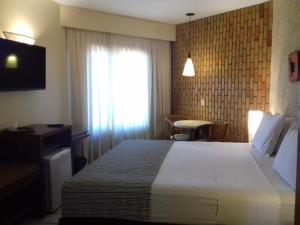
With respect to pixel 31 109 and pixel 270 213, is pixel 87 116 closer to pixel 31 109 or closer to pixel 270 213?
pixel 31 109

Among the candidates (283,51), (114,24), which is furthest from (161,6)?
(283,51)

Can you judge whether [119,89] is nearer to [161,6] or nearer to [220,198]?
[161,6]

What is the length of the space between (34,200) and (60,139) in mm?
780

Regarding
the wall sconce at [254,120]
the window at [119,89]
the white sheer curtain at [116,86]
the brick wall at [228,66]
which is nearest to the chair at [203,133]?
the brick wall at [228,66]

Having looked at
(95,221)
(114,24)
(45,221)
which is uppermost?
(114,24)

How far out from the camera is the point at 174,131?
16.1 feet

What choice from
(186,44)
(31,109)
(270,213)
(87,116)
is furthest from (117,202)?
(186,44)

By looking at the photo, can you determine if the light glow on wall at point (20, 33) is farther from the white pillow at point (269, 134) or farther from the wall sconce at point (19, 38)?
the white pillow at point (269, 134)

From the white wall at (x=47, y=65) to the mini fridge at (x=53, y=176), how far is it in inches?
24.8

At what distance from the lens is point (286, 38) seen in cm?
312

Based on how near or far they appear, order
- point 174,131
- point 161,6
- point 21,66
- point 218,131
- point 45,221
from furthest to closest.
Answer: point 174,131, point 218,131, point 161,6, point 21,66, point 45,221

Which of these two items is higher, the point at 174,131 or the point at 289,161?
the point at 289,161

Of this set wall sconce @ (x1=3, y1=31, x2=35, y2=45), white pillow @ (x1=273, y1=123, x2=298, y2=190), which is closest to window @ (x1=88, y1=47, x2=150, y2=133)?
wall sconce @ (x1=3, y1=31, x2=35, y2=45)

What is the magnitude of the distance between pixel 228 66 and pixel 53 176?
3.05 metres
